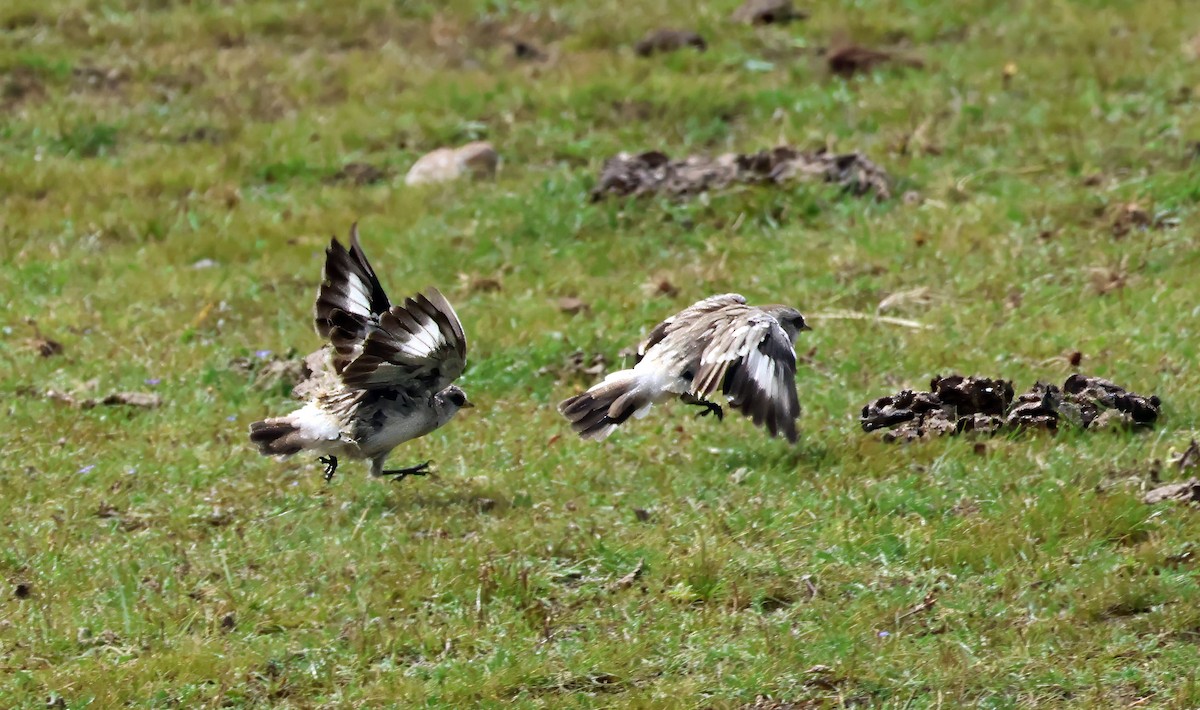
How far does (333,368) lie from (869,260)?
551 centimetres

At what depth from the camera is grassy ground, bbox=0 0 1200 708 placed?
8.08m


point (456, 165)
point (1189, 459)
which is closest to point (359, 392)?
point (1189, 459)

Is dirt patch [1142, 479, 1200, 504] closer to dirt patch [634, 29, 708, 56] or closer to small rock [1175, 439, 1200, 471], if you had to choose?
small rock [1175, 439, 1200, 471]

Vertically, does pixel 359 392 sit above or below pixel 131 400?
above

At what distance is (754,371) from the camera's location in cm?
888

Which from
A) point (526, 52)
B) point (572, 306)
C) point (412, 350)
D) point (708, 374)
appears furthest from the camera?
point (526, 52)

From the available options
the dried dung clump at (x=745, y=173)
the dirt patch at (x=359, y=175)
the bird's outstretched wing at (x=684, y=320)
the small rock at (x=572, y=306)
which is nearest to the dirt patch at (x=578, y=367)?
the small rock at (x=572, y=306)

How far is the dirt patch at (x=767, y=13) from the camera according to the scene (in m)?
20.4

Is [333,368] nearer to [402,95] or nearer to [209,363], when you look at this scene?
[209,363]

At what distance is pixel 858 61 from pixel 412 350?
10612mm

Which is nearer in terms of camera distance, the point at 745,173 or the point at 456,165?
the point at 745,173

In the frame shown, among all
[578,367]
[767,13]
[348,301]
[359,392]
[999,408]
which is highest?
[348,301]

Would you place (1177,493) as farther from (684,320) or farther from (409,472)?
(409,472)

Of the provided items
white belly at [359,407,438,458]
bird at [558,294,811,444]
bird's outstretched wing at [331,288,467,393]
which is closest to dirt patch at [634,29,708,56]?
bird at [558,294,811,444]
